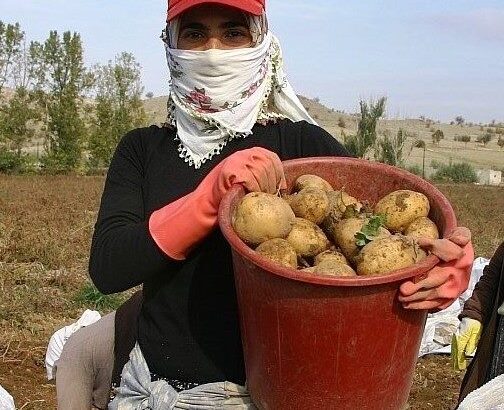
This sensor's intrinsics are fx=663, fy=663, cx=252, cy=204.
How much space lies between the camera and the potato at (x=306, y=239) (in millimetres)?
1459

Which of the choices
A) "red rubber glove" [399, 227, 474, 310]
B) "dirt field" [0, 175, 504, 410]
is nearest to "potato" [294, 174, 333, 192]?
"red rubber glove" [399, 227, 474, 310]

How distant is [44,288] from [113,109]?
2349cm

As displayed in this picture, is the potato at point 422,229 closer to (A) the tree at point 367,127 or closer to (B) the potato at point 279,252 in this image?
(B) the potato at point 279,252

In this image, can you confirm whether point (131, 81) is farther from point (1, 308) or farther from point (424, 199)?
point (424, 199)

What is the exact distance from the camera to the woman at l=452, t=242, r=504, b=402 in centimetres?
262

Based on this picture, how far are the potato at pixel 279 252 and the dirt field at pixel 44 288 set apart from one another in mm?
3416

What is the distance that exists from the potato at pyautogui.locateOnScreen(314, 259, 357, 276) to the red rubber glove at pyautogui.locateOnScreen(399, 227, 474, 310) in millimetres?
123

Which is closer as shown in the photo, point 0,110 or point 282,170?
point 282,170

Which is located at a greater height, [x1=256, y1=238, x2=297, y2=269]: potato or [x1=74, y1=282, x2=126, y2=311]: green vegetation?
[x1=256, y1=238, x2=297, y2=269]: potato

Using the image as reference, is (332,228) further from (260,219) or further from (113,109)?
(113,109)

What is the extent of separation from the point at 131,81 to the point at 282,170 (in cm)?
3071

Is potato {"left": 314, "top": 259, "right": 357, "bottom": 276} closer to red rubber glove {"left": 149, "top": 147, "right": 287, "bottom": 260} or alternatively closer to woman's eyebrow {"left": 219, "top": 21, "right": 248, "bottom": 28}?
red rubber glove {"left": 149, "top": 147, "right": 287, "bottom": 260}

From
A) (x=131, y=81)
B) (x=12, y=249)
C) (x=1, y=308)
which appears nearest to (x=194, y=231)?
(x=1, y=308)

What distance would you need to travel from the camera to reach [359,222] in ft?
4.88
